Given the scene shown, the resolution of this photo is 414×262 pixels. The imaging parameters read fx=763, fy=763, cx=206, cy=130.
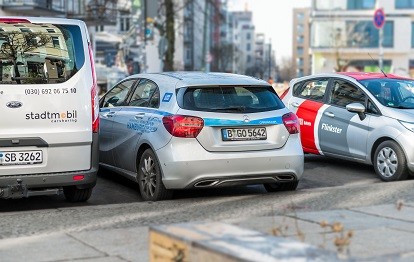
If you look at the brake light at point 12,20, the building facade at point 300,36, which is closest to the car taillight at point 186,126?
the brake light at point 12,20

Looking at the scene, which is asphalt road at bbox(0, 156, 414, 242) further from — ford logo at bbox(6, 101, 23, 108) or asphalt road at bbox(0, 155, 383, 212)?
ford logo at bbox(6, 101, 23, 108)

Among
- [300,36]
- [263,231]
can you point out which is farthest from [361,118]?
[300,36]

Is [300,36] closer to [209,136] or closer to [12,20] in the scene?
[209,136]

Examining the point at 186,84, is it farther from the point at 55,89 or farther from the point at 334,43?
the point at 334,43

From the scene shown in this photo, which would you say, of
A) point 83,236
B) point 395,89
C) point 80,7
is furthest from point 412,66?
point 83,236

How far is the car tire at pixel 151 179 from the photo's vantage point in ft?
27.7

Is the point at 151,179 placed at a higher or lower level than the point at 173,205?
higher

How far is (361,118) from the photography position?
35.1 ft

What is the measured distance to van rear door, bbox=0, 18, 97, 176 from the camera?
7.75 meters

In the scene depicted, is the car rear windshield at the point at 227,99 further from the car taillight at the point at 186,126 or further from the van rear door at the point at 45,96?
the van rear door at the point at 45,96

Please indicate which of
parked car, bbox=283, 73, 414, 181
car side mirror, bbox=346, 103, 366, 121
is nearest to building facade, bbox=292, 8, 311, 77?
parked car, bbox=283, 73, 414, 181

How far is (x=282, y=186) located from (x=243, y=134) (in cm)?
122

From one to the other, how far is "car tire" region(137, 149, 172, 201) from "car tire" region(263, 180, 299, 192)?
1.42 meters

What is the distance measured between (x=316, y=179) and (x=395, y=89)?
173cm
